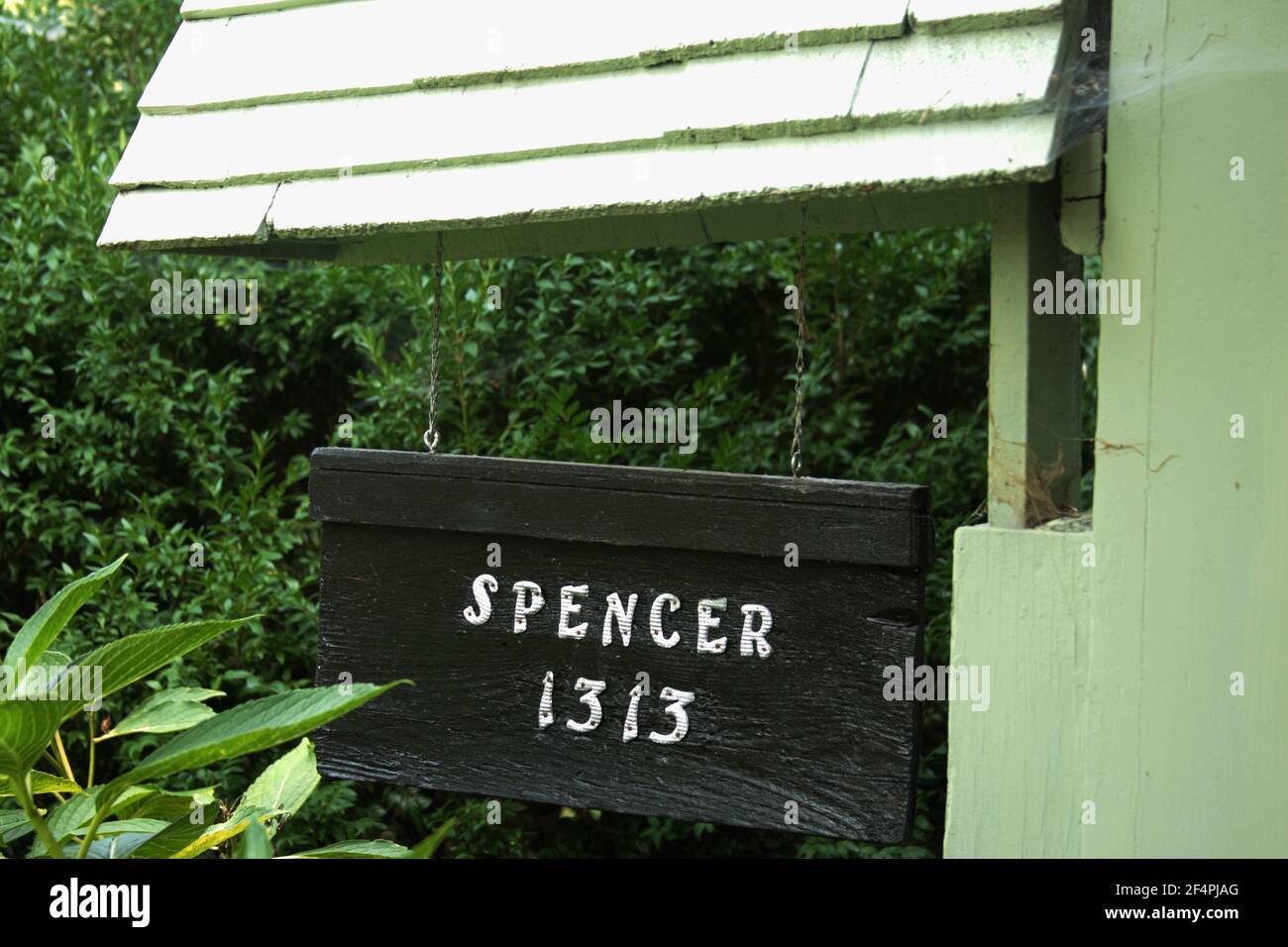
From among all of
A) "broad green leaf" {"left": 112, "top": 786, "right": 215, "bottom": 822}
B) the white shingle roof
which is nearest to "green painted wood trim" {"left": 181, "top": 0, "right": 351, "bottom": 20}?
the white shingle roof

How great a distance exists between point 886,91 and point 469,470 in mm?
898

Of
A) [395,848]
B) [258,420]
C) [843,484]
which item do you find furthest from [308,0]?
[258,420]

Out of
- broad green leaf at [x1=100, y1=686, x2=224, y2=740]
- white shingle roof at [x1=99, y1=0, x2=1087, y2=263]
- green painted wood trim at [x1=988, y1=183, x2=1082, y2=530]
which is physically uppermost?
white shingle roof at [x1=99, y1=0, x2=1087, y2=263]

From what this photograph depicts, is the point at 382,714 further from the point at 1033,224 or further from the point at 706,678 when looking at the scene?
the point at 1033,224

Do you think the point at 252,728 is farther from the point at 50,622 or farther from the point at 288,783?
the point at 288,783

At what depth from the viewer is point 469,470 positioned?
2.14 meters

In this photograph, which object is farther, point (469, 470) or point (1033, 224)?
point (469, 470)

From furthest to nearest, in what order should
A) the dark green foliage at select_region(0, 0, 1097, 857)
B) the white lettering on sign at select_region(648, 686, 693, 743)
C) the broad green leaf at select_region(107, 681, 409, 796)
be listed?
the dark green foliage at select_region(0, 0, 1097, 857), the white lettering on sign at select_region(648, 686, 693, 743), the broad green leaf at select_region(107, 681, 409, 796)

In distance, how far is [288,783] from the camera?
2.29m

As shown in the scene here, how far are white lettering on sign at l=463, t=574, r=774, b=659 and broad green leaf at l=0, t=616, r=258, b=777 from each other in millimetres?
533

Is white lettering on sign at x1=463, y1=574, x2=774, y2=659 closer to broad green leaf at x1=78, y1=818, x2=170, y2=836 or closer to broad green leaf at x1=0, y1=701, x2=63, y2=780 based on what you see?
broad green leaf at x1=78, y1=818, x2=170, y2=836

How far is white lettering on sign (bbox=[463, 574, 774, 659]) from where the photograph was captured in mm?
1939

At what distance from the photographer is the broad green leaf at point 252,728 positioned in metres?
1.46

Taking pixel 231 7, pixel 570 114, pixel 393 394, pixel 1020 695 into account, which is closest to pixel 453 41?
pixel 570 114
